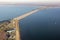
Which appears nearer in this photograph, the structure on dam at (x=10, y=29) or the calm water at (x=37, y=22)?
the structure on dam at (x=10, y=29)

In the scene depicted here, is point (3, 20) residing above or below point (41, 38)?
above

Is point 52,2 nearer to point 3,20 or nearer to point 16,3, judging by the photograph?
point 16,3

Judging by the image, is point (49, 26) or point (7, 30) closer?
point (7, 30)

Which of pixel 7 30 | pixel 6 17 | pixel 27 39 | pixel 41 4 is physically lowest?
pixel 27 39

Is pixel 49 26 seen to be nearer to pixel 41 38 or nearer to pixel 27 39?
pixel 41 38

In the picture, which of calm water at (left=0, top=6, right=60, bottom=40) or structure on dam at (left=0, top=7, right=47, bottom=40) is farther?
calm water at (left=0, top=6, right=60, bottom=40)

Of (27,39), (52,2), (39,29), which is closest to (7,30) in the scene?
(27,39)

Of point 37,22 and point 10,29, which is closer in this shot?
point 10,29
